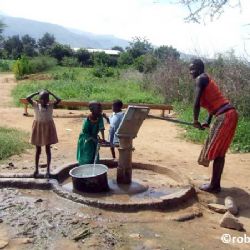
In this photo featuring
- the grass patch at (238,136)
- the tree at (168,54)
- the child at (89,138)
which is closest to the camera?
the child at (89,138)

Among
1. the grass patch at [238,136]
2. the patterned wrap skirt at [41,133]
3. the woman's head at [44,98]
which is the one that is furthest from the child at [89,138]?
the grass patch at [238,136]

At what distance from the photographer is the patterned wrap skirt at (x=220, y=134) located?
5.42 metres

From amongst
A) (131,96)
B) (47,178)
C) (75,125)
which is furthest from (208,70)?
(47,178)

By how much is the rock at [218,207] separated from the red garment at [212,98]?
1.15m

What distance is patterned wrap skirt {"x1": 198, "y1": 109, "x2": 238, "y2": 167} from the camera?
17.8 feet

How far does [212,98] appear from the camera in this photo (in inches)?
214

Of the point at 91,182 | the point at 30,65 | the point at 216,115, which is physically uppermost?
the point at 216,115

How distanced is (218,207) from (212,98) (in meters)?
1.31

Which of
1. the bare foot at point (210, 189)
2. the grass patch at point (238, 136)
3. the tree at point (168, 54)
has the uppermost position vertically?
the tree at point (168, 54)

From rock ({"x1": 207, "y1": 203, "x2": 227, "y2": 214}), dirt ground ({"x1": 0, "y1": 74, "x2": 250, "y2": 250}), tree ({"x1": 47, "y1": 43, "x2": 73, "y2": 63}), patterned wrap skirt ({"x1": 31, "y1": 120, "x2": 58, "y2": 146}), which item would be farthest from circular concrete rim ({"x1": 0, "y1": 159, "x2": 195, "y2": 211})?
tree ({"x1": 47, "y1": 43, "x2": 73, "y2": 63})

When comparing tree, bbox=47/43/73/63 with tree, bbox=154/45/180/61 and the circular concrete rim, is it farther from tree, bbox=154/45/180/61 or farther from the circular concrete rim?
the circular concrete rim

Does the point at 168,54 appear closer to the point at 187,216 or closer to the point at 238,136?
the point at 238,136

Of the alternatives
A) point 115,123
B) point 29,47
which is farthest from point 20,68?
point 29,47

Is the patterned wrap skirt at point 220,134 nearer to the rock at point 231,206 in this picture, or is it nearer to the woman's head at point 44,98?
the rock at point 231,206
